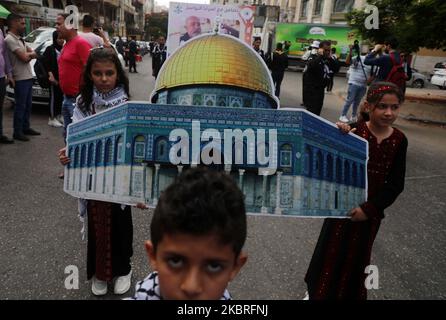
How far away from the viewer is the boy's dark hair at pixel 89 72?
2428 mm

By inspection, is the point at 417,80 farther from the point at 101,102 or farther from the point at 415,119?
the point at 101,102

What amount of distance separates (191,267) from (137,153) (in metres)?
0.92

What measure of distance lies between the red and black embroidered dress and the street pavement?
465 millimetres

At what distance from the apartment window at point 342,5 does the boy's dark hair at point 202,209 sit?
4232 cm

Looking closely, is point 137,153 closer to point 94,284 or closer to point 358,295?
point 94,284

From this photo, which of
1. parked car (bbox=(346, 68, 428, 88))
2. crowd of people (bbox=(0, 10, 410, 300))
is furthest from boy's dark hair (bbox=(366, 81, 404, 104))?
parked car (bbox=(346, 68, 428, 88))

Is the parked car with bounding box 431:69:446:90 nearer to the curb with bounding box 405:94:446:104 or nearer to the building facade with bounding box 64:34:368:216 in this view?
the curb with bounding box 405:94:446:104

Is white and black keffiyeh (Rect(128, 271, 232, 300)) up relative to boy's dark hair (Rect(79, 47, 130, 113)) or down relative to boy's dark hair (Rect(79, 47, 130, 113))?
down

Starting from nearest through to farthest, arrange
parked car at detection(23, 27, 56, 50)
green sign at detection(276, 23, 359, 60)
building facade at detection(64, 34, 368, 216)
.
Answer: building facade at detection(64, 34, 368, 216) → parked car at detection(23, 27, 56, 50) → green sign at detection(276, 23, 359, 60)

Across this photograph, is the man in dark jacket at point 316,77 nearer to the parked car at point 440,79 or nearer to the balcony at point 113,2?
the parked car at point 440,79

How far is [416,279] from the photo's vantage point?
3.27 meters

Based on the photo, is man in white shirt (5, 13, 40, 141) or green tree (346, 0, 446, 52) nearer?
Result: man in white shirt (5, 13, 40, 141)

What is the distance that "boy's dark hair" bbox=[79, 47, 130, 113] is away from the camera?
7.97 ft

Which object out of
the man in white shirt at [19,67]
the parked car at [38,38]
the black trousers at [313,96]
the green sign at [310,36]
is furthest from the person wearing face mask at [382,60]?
the green sign at [310,36]
